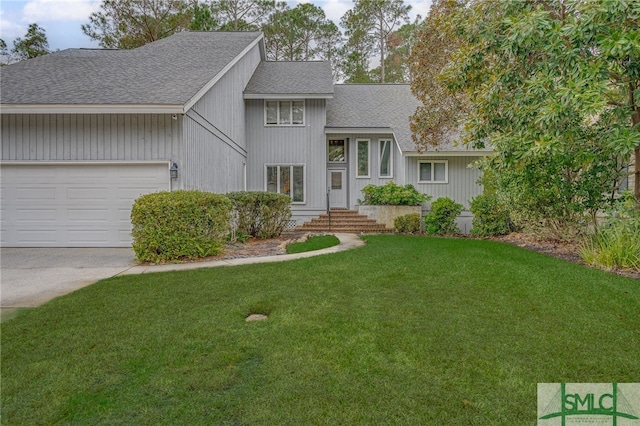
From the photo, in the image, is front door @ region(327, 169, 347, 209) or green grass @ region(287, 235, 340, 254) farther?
front door @ region(327, 169, 347, 209)

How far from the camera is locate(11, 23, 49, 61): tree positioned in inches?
833

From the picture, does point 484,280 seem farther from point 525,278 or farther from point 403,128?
point 403,128

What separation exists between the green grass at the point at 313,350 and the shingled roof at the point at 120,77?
466cm

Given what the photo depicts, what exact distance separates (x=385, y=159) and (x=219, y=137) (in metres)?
6.90

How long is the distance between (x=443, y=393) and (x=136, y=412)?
6.36 feet

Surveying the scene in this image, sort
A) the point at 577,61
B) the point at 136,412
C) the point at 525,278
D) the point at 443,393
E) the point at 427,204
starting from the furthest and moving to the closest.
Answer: the point at 427,204, the point at 525,278, the point at 577,61, the point at 443,393, the point at 136,412

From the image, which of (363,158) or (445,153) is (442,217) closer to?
(445,153)

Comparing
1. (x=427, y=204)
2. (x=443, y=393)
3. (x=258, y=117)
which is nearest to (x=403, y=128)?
(x=427, y=204)

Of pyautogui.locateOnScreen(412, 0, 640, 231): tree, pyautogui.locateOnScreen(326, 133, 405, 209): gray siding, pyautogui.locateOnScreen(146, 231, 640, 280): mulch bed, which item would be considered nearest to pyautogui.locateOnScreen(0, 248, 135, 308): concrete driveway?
pyautogui.locateOnScreen(146, 231, 640, 280): mulch bed

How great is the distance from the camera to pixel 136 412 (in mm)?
2188

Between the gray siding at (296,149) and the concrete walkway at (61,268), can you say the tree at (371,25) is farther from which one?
the concrete walkway at (61,268)

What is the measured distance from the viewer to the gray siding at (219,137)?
8.70 metres

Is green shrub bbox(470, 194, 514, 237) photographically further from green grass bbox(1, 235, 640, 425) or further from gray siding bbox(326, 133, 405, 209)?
green grass bbox(1, 235, 640, 425)

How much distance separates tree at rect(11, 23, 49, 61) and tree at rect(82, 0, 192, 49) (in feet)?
9.29
